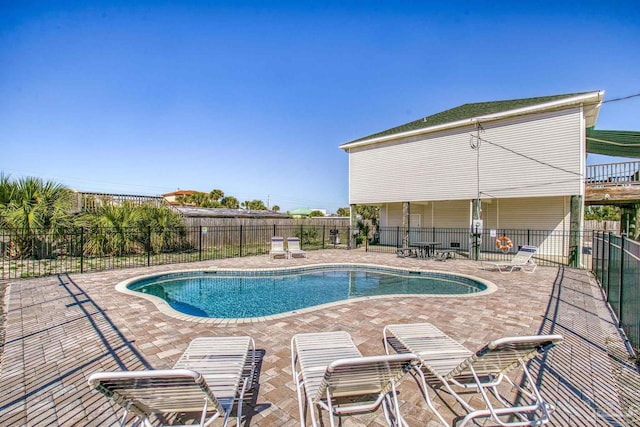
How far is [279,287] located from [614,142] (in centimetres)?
1684

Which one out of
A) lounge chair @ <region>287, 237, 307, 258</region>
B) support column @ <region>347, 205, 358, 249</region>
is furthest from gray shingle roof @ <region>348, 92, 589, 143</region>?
lounge chair @ <region>287, 237, 307, 258</region>

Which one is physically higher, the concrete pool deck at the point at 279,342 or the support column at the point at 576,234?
the support column at the point at 576,234

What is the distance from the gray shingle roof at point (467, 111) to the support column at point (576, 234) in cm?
438

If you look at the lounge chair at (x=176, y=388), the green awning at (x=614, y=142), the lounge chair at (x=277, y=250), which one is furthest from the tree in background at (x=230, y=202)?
the lounge chair at (x=176, y=388)

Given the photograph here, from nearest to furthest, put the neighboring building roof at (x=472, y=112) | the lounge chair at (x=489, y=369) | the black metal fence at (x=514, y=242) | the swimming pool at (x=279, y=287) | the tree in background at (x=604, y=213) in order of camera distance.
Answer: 1. the lounge chair at (x=489, y=369)
2. the swimming pool at (x=279, y=287)
3. the black metal fence at (x=514, y=242)
4. the neighboring building roof at (x=472, y=112)
5. the tree in background at (x=604, y=213)

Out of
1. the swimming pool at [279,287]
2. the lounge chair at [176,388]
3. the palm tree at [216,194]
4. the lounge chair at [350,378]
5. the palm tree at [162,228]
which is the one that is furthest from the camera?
the palm tree at [216,194]

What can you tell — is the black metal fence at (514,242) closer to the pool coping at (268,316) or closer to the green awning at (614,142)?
the pool coping at (268,316)

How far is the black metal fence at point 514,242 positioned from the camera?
11641 millimetres

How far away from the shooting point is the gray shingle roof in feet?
44.1

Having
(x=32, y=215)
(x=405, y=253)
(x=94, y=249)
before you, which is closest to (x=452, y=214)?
(x=405, y=253)

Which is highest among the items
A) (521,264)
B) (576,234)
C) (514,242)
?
(576,234)

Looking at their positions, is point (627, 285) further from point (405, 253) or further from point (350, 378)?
point (405, 253)

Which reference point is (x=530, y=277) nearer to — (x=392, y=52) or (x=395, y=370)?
(x=395, y=370)

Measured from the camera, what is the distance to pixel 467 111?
16.3m
